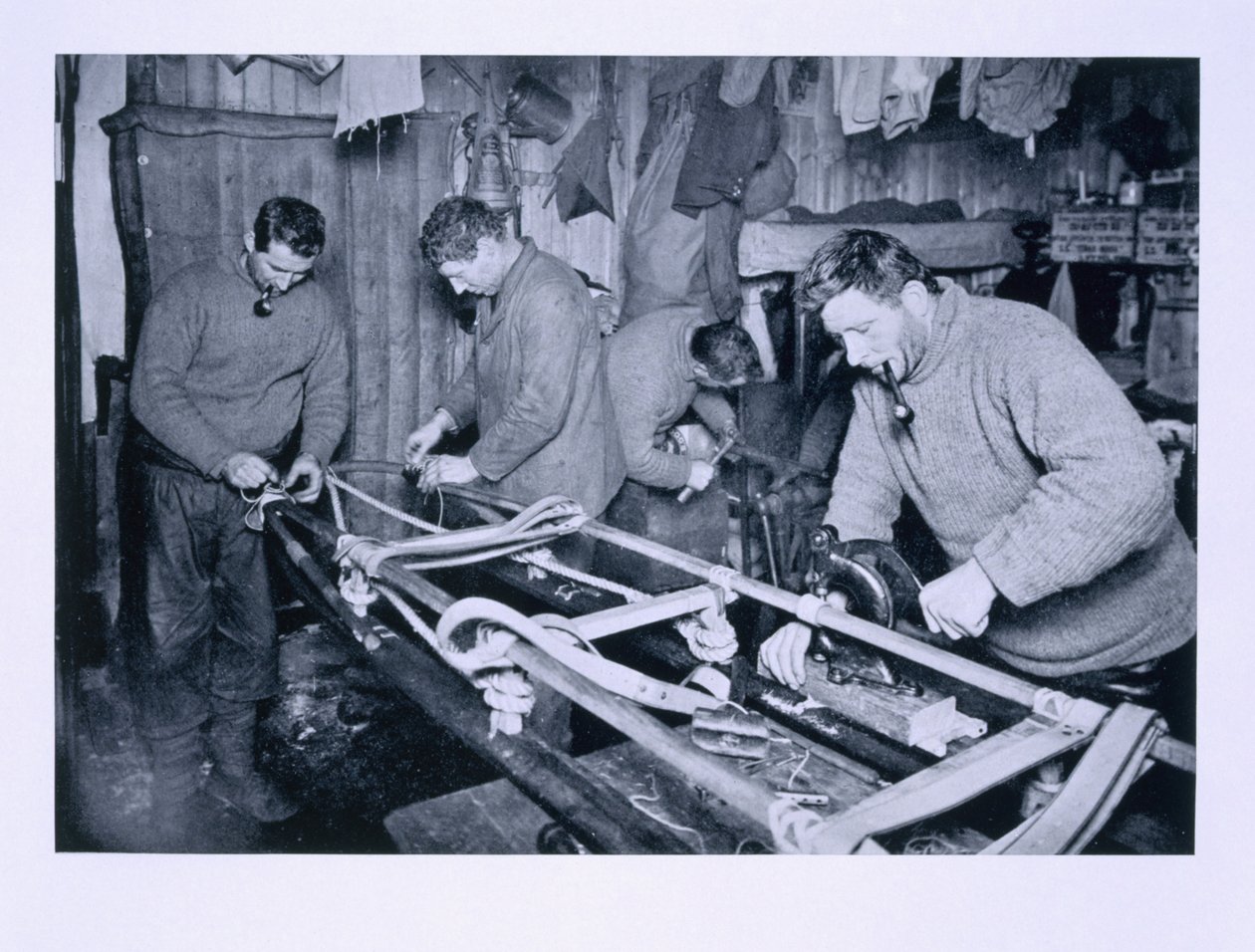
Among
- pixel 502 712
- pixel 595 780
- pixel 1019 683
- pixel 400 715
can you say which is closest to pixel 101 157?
pixel 400 715

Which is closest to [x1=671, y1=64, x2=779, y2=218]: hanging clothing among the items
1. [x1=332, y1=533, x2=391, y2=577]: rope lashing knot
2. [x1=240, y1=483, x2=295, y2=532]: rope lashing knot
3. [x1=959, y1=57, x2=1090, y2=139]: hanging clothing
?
[x1=959, y1=57, x2=1090, y2=139]: hanging clothing

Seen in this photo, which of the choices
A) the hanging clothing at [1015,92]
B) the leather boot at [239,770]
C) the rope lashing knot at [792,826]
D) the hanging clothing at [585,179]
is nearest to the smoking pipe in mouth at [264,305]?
the leather boot at [239,770]

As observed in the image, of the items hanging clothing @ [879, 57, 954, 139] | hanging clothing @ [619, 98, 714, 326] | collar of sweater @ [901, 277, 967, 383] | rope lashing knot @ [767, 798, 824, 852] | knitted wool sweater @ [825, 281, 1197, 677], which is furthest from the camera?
hanging clothing @ [619, 98, 714, 326]

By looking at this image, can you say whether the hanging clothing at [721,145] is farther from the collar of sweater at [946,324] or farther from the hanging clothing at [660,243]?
the collar of sweater at [946,324]

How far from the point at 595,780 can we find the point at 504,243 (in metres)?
1.70

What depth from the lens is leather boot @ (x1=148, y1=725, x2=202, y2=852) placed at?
2486 mm

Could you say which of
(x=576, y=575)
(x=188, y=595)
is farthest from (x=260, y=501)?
(x=576, y=575)

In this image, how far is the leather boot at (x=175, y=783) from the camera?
2.49 m

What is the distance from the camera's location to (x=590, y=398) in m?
3.03

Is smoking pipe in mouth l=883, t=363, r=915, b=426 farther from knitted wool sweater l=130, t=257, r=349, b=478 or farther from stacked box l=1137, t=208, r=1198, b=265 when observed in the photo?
stacked box l=1137, t=208, r=1198, b=265

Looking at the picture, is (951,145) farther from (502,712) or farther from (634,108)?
(502,712)

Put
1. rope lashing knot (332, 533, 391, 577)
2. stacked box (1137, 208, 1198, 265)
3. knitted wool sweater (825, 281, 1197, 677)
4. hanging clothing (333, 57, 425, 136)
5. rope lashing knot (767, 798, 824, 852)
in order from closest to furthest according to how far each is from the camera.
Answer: rope lashing knot (767, 798, 824, 852) < knitted wool sweater (825, 281, 1197, 677) < rope lashing knot (332, 533, 391, 577) < hanging clothing (333, 57, 425, 136) < stacked box (1137, 208, 1198, 265)

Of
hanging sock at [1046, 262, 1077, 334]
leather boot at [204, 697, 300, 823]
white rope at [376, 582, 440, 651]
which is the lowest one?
leather boot at [204, 697, 300, 823]

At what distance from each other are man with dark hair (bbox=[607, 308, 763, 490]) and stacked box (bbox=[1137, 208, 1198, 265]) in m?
2.14
